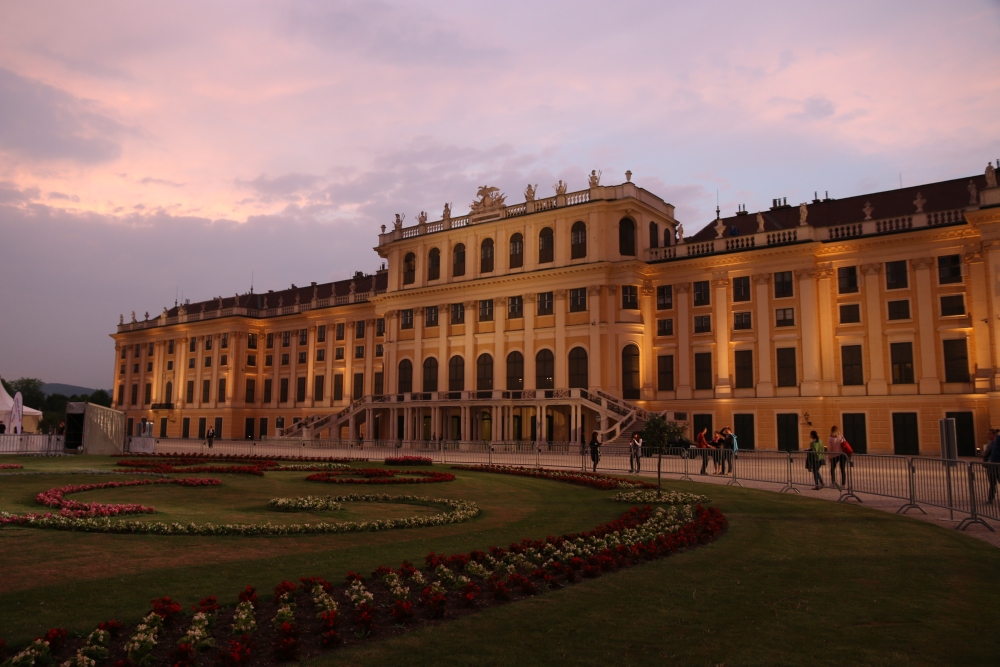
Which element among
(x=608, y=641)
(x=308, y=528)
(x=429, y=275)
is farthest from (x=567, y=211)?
(x=608, y=641)

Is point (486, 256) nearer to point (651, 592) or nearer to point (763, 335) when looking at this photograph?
point (763, 335)

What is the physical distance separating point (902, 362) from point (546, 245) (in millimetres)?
26863

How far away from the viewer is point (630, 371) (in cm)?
5619

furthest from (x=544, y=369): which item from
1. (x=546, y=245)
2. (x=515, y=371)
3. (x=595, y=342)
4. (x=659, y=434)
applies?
(x=659, y=434)

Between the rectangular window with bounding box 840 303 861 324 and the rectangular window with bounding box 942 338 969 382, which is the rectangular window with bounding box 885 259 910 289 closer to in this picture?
the rectangular window with bounding box 840 303 861 324

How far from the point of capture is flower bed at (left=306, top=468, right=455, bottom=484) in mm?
24484

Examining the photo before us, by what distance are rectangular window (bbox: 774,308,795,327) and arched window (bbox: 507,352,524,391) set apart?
64.4ft

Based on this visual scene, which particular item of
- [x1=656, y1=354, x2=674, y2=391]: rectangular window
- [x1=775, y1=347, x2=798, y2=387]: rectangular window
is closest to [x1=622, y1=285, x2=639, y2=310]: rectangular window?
[x1=656, y1=354, x2=674, y2=391]: rectangular window

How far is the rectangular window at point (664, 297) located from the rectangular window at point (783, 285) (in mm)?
7648

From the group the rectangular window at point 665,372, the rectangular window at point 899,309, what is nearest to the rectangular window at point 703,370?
the rectangular window at point 665,372

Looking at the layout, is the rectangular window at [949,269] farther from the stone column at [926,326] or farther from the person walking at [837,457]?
the person walking at [837,457]

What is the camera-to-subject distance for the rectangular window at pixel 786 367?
167 feet

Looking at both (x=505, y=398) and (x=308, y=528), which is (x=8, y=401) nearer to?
(x=505, y=398)

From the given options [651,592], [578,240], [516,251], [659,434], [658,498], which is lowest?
[651,592]
